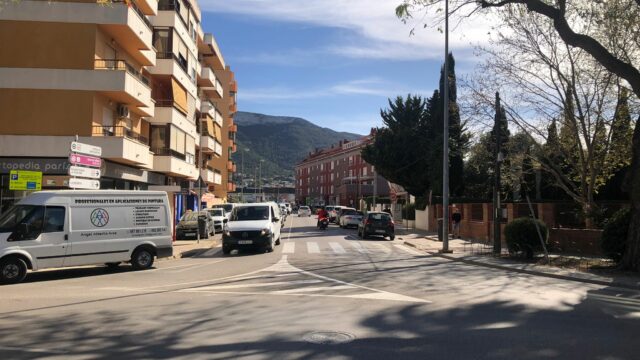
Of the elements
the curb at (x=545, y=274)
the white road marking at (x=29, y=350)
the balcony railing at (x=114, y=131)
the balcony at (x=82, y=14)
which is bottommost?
the curb at (x=545, y=274)

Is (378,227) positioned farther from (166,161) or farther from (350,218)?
(166,161)

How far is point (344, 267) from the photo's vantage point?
15.7 meters

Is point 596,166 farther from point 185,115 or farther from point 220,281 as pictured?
point 185,115

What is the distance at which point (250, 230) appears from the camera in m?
20.3

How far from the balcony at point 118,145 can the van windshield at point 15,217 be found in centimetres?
1045

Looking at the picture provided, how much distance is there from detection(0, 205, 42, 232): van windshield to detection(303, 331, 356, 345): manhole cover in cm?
973

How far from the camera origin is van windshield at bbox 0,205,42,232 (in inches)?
530

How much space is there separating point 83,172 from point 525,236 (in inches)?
574

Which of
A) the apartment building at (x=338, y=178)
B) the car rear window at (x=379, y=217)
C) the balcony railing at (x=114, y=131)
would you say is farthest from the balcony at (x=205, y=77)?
the apartment building at (x=338, y=178)

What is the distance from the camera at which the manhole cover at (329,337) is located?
6820 millimetres

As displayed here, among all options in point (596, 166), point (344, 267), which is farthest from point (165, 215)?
point (596, 166)

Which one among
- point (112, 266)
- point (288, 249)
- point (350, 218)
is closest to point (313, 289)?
point (112, 266)

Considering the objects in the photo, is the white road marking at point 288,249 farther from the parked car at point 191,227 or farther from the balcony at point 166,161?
the balcony at point 166,161

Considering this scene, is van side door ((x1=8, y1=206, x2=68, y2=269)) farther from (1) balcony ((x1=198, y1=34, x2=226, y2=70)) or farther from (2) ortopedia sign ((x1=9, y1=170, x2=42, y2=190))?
(1) balcony ((x1=198, y1=34, x2=226, y2=70))
